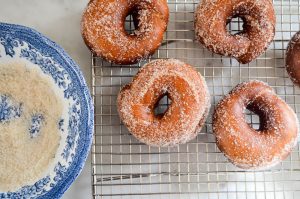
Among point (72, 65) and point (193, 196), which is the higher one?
point (72, 65)

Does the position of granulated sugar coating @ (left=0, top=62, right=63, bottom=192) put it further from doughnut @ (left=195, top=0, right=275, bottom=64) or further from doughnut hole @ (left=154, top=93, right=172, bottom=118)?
doughnut @ (left=195, top=0, right=275, bottom=64)

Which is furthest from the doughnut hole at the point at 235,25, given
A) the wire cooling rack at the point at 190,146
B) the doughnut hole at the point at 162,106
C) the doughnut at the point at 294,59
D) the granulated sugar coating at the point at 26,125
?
the granulated sugar coating at the point at 26,125

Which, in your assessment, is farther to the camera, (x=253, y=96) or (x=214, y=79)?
(x=214, y=79)

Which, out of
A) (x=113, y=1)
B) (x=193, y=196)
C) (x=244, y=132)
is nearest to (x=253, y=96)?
(x=244, y=132)

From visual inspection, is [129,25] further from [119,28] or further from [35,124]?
[35,124]

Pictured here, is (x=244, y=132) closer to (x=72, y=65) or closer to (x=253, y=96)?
(x=253, y=96)

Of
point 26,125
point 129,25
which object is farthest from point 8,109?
point 129,25

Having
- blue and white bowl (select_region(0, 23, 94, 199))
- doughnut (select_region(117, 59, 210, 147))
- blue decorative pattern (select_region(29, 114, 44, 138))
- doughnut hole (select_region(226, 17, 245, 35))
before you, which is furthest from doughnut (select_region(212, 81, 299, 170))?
blue decorative pattern (select_region(29, 114, 44, 138))
